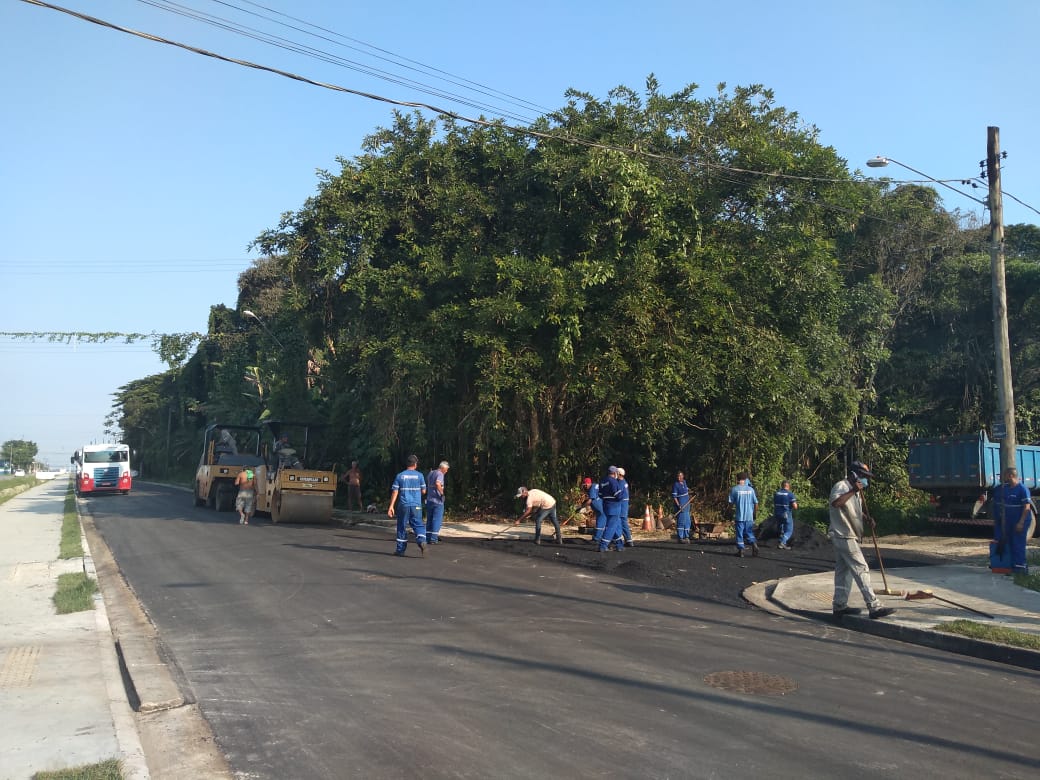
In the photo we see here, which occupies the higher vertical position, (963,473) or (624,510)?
(963,473)

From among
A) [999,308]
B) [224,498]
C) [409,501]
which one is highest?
[999,308]

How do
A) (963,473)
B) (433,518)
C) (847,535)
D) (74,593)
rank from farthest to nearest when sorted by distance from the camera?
(963,473) → (433,518) → (74,593) → (847,535)

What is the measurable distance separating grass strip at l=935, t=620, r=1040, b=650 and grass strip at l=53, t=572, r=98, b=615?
9.67 m

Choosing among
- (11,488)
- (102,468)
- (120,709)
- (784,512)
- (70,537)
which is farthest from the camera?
(11,488)

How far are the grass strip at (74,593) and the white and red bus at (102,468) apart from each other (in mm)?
31446

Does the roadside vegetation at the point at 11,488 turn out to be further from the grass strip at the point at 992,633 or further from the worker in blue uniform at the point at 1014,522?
the grass strip at the point at 992,633

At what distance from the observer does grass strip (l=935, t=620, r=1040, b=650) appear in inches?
322

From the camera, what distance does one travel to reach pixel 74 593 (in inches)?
434

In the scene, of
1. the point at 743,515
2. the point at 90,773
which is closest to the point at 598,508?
the point at 743,515

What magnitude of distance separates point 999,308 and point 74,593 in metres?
16.9

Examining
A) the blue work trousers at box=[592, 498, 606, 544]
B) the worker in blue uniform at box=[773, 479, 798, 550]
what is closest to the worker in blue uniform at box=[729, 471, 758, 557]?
the worker in blue uniform at box=[773, 479, 798, 550]

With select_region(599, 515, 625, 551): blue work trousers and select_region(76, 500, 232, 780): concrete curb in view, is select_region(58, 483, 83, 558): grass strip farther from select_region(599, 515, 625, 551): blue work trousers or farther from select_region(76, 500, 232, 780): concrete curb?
select_region(599, 515, 625, 551): blue work trousers

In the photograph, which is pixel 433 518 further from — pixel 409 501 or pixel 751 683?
pixel 751 683

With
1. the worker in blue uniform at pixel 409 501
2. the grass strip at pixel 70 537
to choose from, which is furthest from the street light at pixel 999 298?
the grass strip at pixel 70 537
